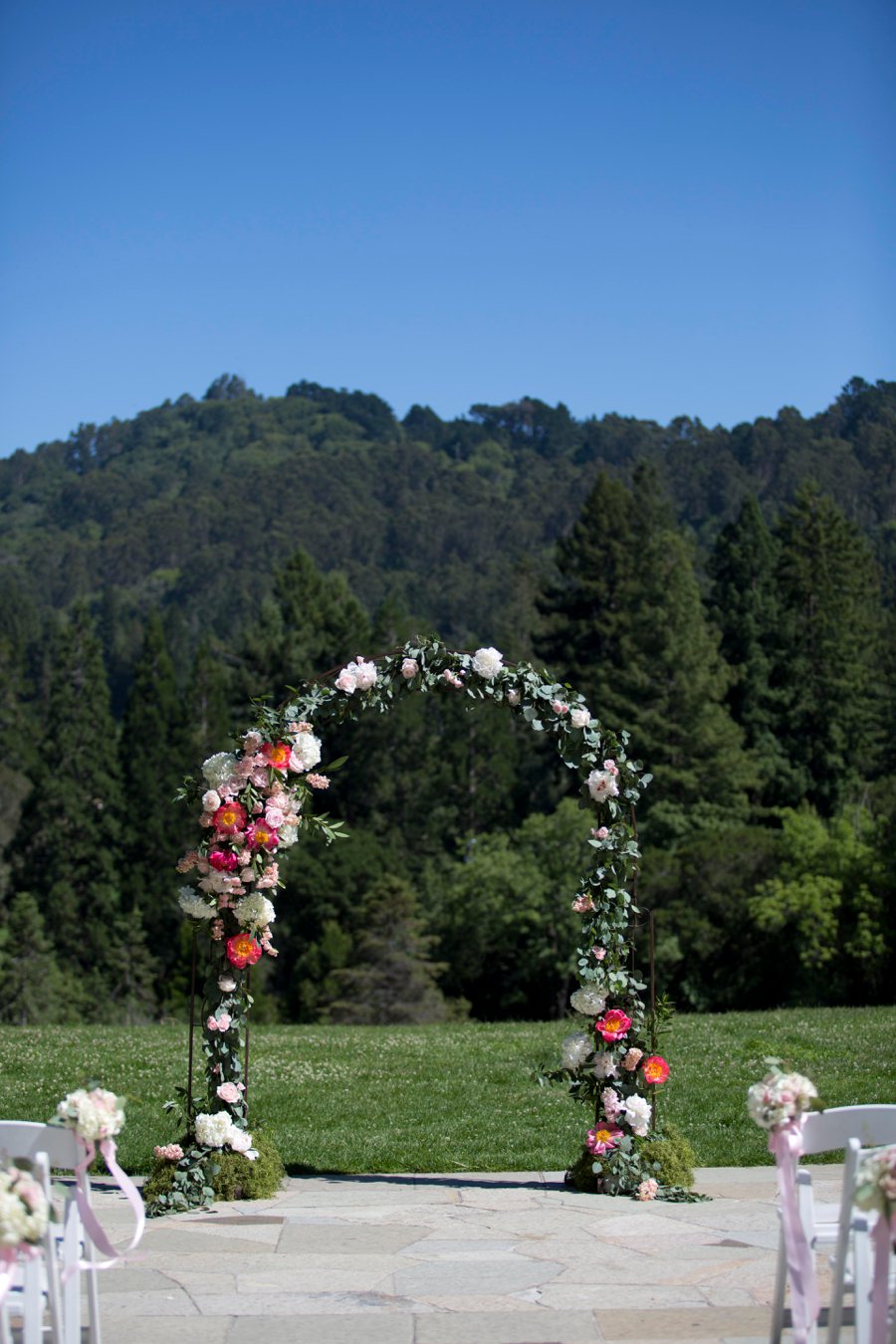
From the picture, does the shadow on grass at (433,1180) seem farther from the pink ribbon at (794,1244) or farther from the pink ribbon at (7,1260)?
the pink ribbon at (7,1260)

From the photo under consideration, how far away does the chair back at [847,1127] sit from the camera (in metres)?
4.51

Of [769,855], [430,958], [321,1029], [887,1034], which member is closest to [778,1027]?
[887,1034]

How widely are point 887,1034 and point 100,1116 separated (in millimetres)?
9211

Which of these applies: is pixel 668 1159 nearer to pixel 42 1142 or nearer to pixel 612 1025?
pixel 612 1025

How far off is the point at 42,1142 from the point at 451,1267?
7.28ft

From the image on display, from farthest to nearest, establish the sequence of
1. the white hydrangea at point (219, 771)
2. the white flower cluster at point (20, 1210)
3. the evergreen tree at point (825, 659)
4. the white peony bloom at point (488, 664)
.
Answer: the evergreen tree at point (825, 659) < the white peony bloom at point (488, 664) < the white hydrangea at point (219, 771) < the white flower cluster at point (20, 1210)

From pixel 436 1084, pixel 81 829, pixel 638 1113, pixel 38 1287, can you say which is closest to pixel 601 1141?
pixel 638 1113

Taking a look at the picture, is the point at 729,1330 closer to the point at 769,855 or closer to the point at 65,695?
the point at 769,855

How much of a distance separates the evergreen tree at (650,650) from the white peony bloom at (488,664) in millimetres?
29373

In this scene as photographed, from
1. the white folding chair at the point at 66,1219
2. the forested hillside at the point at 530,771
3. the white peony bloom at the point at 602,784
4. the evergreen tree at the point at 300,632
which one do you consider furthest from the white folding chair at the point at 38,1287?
the evergreen tree at the point at 300,632

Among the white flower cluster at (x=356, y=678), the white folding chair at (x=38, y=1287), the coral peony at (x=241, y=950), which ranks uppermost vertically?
the white flower cluster at (x=356, y=678)

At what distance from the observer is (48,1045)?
41.6ft

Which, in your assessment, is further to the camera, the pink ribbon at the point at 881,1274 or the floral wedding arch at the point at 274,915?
the floral wedding arch at the point at 274,915

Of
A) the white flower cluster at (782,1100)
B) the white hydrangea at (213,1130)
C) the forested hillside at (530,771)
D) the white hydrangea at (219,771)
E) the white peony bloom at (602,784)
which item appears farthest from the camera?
the forested hillside at (530,771)
